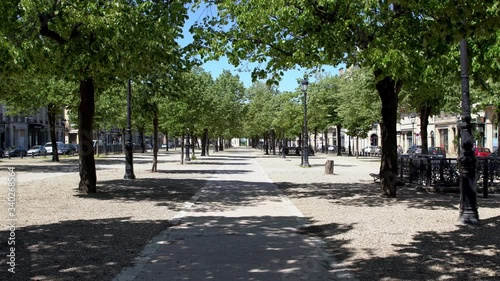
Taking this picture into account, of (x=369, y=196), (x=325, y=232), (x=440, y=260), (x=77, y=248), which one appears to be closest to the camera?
(x=440, y=260)


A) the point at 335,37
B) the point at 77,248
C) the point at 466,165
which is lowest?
the point at 77,248

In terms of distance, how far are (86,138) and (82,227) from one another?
19.6 ft

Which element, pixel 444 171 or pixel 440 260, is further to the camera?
pixel 444 171

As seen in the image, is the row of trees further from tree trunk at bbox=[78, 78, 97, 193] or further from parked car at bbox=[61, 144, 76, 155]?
parked car at bbox=[61, 144, 76, 155]

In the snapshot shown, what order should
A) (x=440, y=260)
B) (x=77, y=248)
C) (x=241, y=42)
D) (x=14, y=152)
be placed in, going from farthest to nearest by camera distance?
(x=14, y=152) → (x=241, y=42) → (x=77, y=248) → (x=440, y=260)

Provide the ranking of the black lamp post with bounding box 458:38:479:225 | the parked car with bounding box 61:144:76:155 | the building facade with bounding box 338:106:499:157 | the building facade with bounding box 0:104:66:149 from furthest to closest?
1. the building facade with bounding box 0:104:66:149
2. the parked car with bounding box 61:144:76:155
3. the building facade with bounding box 338:106:499:157
4. the black lamp post with bounding box 458:38:479:225

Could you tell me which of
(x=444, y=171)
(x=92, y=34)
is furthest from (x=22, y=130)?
(x=444, y=171)

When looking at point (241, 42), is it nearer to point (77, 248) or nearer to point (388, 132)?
point (388, 132)

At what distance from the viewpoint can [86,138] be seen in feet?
47.0

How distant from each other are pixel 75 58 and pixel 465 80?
8.28m

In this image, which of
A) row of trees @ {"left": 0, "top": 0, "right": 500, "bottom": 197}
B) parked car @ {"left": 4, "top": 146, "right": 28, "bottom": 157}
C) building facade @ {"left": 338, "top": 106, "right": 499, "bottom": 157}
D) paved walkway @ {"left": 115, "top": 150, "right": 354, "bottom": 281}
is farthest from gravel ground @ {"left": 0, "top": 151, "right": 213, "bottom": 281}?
parked car @ {"left": 4, "top": 146, "right": 28, "bottom": 157}

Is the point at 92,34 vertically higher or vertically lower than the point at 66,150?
higher

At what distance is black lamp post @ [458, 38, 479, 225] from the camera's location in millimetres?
8852

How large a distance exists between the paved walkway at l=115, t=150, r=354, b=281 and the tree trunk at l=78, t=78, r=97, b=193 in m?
3.89
